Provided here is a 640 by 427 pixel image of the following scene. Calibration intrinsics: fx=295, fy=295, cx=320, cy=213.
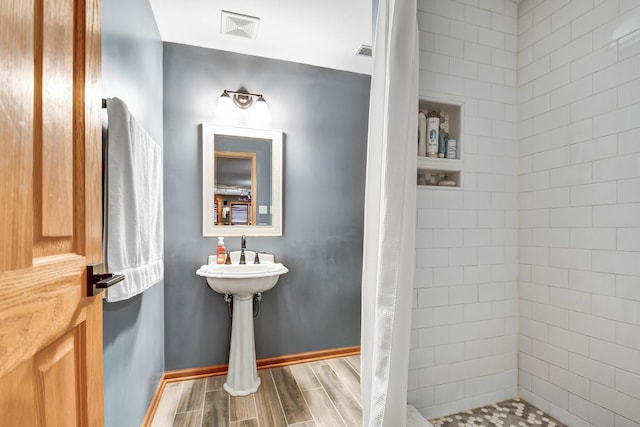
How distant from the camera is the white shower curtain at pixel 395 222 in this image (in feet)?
4.18

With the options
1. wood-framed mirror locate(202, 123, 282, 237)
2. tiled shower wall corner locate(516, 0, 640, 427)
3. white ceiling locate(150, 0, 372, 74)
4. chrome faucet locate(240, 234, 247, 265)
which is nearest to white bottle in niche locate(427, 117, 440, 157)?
tiled shower wall corner locate(516, 0, 640, 427)

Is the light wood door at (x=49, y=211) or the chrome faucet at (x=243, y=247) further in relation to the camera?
the chrome faucet at (x=243, y=247)

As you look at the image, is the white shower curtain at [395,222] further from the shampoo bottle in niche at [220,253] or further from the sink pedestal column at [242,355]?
the shampoo bottle in niche at [220,253]

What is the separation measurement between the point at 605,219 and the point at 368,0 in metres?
1.72

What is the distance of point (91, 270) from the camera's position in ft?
2.47

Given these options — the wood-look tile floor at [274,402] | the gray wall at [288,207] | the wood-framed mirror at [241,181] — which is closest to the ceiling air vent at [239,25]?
the gray wall at [288,207]

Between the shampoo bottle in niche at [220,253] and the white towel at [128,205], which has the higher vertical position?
the white towel at [128,205]

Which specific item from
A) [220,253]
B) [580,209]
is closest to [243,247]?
[220,253]

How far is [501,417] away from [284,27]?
8.75ft

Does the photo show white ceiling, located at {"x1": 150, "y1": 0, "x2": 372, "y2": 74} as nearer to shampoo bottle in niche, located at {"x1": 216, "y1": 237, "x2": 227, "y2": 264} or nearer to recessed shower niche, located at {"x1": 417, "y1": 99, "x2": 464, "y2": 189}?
recessed shower niche, located at {"x1": 417, "y1": 99, "x2": 464, "y2": 189}

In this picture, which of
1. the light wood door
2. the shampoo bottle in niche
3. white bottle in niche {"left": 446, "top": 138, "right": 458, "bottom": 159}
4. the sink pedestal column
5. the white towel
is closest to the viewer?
the light wood door

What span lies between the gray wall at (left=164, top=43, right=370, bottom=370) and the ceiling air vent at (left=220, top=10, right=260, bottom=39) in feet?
0.85

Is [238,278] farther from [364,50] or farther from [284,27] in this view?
[364,50]

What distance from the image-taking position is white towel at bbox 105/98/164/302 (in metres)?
1.11
